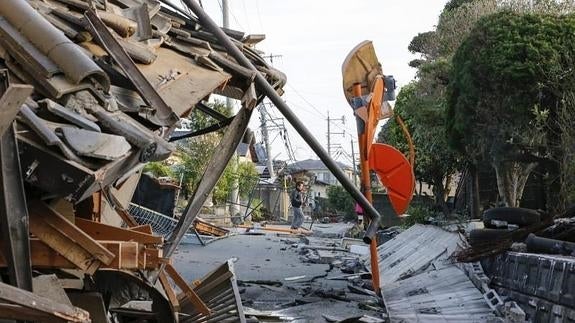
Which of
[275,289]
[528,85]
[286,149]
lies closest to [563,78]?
[528,85]

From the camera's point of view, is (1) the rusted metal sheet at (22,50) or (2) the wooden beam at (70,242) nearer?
(1) the rusted metal sheet at (22,50)

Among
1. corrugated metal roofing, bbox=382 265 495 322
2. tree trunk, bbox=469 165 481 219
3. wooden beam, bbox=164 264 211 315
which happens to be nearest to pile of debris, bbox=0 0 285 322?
wooden beam, bbox=164 264 211 315

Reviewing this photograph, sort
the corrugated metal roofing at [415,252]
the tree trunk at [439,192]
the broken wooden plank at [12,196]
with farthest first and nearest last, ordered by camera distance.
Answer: the tree trunk at [439,192]
the corrugated metal roofing at [415,252]
the broken wooden plank at [12,196]

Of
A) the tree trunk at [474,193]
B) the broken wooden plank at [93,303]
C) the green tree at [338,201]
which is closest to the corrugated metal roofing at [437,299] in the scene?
the broken wooden plank at [93,303]

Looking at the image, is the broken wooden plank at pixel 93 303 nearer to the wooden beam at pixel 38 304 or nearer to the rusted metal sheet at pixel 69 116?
the wooden beam at pixel 38 304

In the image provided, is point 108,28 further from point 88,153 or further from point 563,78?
point 563,78

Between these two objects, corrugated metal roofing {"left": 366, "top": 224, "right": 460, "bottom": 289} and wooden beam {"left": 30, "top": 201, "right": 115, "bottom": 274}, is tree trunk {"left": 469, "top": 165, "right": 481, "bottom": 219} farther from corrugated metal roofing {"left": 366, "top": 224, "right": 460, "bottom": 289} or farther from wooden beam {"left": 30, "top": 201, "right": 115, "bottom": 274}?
wooden beam {"left": 30, "top": 201, "right": 115, "bottom": 274}

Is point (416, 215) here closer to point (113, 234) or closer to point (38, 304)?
point (113, 234)

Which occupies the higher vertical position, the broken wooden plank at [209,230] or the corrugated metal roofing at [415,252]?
the corrugated metal roofing at [415,252]

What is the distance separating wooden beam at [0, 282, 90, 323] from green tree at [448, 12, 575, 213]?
10.3m

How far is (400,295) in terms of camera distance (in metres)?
9.12

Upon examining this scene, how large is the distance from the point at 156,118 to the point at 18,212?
966mm

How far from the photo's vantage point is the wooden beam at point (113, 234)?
4.05 m

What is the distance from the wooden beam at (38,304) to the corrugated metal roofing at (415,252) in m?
7.14
